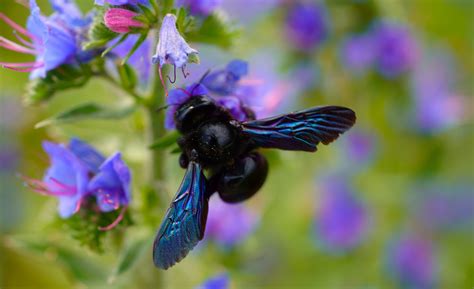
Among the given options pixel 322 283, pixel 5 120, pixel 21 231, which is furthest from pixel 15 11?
pixel 322 283

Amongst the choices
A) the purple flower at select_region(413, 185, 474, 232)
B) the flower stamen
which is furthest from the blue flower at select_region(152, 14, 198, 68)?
the purple flower at select_region(413, 185, 474, 232)

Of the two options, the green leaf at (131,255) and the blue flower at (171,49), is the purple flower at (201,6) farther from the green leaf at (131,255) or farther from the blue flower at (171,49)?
the green leaf at (131,255)

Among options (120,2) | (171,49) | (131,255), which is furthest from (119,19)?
(131,255)

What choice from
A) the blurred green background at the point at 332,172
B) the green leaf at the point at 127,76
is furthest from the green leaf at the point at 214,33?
the blurred green background at the point at 332,172

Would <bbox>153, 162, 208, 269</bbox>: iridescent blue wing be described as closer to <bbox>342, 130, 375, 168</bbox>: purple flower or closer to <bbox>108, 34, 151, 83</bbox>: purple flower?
<bbox>108, 34, 151, 83</bbox>: purple flower

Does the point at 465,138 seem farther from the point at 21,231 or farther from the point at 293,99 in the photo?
the point at 21,231
